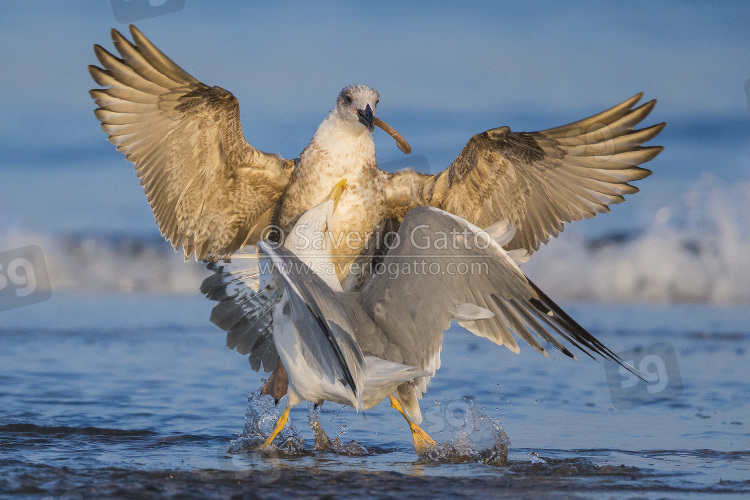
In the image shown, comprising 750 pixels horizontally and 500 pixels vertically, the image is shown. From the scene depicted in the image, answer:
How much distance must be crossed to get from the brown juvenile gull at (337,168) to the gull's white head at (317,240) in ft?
1.13

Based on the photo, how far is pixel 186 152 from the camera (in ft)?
20.6

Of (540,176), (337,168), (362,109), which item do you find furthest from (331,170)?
(540,176)

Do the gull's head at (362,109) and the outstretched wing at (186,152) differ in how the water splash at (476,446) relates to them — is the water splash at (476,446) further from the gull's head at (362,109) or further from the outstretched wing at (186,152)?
the outstretched wing at (186,152)

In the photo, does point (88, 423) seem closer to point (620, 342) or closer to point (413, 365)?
point (413, 365)

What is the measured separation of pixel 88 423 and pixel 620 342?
7356mm

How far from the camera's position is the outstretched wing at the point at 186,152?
6000 mm

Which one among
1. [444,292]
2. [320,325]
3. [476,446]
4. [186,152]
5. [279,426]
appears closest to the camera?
[320,325]

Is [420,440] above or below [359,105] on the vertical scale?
below

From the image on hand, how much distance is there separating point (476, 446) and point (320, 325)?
6.33 ft

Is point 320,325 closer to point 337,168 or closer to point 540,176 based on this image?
point 337,168

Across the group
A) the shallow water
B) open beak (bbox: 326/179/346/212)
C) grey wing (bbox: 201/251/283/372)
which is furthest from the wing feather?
grey wing (bbox: 201/251/283/372)

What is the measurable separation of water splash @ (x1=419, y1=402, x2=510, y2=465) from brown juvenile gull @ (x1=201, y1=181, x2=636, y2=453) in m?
0.12

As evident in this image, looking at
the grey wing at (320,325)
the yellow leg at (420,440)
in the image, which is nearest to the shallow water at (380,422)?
the yellow leg at (420,440)

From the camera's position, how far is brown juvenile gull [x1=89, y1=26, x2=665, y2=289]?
604 cm
